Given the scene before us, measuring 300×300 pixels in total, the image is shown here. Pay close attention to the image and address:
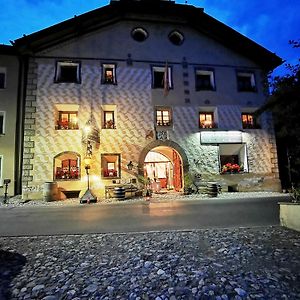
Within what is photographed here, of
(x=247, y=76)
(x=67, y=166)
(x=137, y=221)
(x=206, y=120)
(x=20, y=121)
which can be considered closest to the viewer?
(x=137, y=221)

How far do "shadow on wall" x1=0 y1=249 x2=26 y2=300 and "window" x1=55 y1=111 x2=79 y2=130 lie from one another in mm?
11121

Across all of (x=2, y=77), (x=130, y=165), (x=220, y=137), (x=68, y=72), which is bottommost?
(x=130, y=165)

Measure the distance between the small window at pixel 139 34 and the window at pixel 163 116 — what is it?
5102 mm

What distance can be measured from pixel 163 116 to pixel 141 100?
180cm

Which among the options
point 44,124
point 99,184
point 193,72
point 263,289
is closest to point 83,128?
point 44,124

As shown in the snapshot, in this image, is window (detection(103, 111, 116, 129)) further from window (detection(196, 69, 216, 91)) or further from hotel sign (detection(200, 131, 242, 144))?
window (detection(196, 69, 216, 91))

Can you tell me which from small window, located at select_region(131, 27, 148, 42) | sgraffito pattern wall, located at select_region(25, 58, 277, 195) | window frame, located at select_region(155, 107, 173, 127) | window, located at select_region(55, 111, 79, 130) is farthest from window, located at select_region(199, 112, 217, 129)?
window, located at select_region(55, 111, 79, 130)

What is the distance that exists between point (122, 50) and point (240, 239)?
1428cm

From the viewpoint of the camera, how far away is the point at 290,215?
5.66m

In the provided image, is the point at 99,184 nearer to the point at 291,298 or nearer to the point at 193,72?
the point at 193,72

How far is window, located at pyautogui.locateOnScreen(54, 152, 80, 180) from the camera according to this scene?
46.5 feet

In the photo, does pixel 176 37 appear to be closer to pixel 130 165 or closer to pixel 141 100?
pixel 141 100

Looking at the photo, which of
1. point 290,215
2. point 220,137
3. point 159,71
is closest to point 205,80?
point 159,71

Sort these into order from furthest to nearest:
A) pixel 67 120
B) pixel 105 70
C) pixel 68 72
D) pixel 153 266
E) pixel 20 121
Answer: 1. pixel 105 70
2. pixel 68 72
3. pixel 67 120
4. pixel 20 121
5. pixel 153 266
